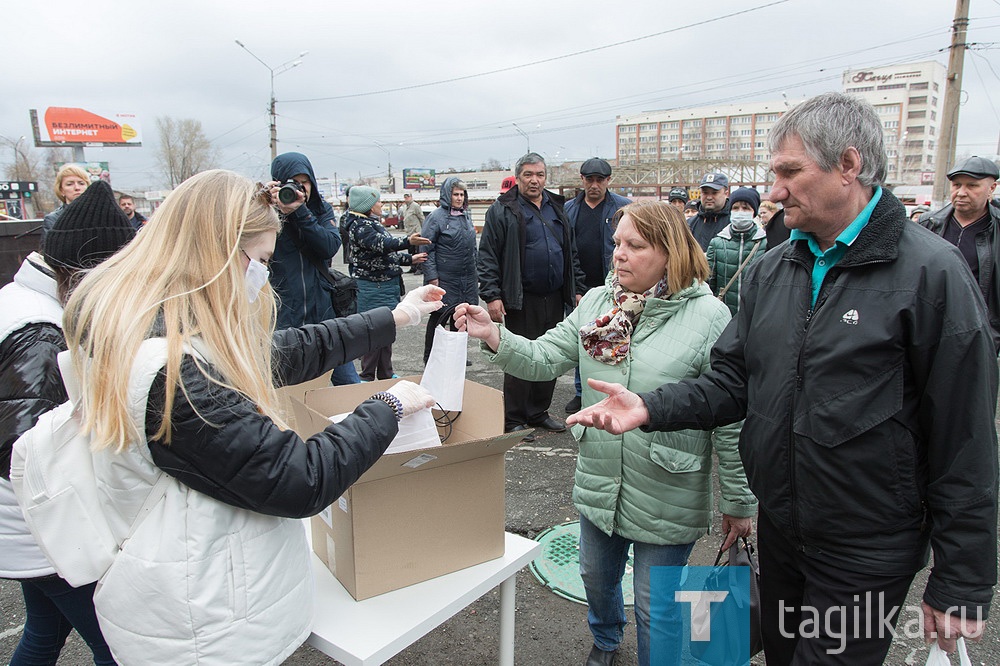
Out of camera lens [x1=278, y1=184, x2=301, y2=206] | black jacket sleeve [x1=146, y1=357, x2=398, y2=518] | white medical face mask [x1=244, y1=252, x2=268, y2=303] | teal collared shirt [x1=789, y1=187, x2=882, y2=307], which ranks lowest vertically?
black jacket sleeve [x1=146, y1=357, x2=398, y2=518]

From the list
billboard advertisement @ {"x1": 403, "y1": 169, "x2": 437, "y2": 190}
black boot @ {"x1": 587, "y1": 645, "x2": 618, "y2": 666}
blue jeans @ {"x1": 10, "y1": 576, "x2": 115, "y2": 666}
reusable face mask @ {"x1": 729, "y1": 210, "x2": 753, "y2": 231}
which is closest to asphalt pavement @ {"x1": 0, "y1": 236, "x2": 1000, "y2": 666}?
black boot @ {"x1": 587, "y1": 645, "x2": 618, "y2": 666}

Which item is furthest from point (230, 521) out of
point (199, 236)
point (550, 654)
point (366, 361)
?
point (366, 361)

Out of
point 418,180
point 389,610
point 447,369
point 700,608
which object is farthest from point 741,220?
point 418,180

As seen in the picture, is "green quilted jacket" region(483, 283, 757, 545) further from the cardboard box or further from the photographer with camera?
the photographer with camera

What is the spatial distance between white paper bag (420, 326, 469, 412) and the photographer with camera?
2272mm

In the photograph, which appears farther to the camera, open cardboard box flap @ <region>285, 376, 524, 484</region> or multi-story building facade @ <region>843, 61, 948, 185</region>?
multi-story building facade @ <region>843, 61, 948, 185</region>

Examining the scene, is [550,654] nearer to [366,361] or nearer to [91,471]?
[91,471]

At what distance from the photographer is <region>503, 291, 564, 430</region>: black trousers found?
4.78 meters

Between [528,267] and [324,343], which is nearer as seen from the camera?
[324,343]

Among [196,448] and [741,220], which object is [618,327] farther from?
[741,220]

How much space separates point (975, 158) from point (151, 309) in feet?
17.2

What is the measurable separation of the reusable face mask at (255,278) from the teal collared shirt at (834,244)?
1.45m

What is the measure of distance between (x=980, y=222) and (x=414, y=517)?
478cm

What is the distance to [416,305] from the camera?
6.86ft
